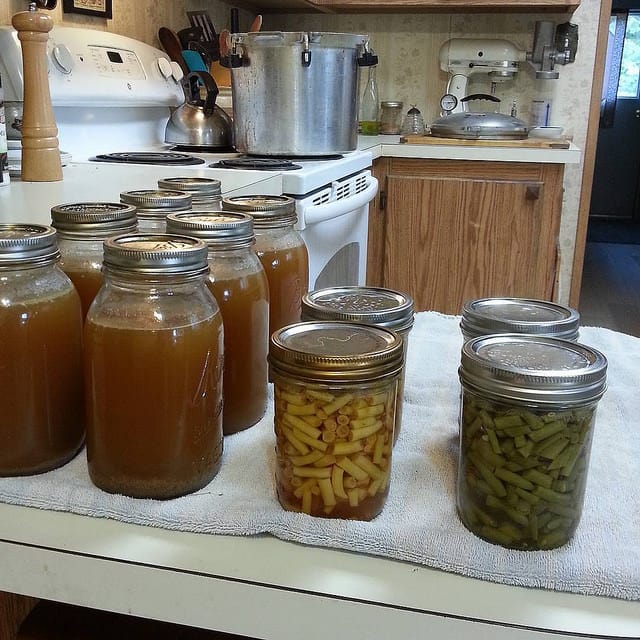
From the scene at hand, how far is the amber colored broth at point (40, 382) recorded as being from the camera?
559 millimetres

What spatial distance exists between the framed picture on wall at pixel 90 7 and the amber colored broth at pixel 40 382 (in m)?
1.63

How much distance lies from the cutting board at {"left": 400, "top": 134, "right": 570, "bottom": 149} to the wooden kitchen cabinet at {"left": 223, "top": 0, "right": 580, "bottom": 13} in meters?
0.50

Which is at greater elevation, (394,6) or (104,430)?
(394,6)

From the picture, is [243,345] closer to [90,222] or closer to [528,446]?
[90,222]

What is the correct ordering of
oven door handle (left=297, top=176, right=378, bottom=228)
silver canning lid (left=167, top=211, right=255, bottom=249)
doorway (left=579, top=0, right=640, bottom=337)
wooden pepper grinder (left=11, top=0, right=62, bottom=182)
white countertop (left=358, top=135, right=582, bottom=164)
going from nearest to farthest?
silver canning lid (left=167, top=211, right=255, bottom=249), wooden pepper grinder (left=11, top=0, right=62, bottom=182), oven door handle (left=297, top=176, right=378, bottom=228), white countertop (left=358, top=135, right=582, bottom=164), doorway (left=579, top=0, right=640, bottom=337)

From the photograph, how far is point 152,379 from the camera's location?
545 millimetres

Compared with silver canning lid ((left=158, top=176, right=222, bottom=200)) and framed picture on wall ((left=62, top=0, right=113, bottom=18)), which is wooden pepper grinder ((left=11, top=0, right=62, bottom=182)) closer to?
silver canning lid ((left=158, top=176, right=222, bottom=200))

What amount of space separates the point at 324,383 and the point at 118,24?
2.02 meters

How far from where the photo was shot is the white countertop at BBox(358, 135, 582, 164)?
2557 millimetres

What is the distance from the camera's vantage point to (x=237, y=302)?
2.14 ft

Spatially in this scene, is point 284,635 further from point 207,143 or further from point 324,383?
point 207,143

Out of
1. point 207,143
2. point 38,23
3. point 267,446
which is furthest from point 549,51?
point 267,446

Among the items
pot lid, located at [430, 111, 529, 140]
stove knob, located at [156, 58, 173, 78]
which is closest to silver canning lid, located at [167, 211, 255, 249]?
stove knob, located at [156, 58, 173, 78]

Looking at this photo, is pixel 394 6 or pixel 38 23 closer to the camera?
pixel 38 23
